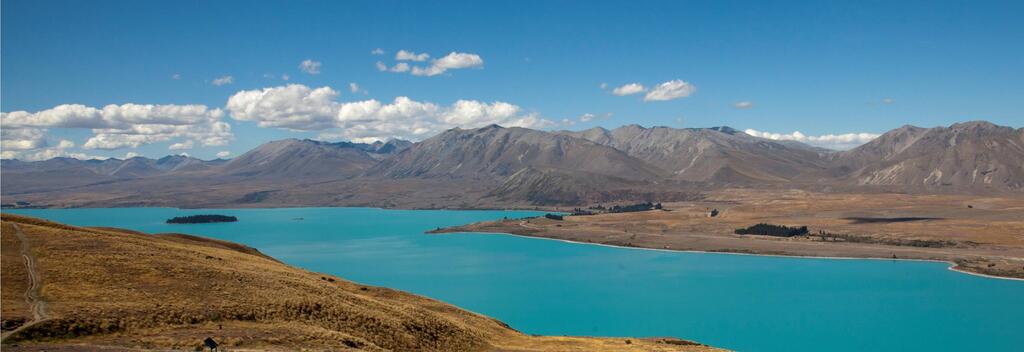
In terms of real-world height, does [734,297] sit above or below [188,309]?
below

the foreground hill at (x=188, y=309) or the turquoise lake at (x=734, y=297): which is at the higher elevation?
the foreground hill at (x=188, y=309)

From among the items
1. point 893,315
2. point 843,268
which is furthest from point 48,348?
point 843,268

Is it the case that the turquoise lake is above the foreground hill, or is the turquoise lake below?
below

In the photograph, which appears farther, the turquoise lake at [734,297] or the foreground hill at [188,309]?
the turquoise lake at [734,297]

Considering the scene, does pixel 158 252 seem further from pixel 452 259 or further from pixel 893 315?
pixel 452 259

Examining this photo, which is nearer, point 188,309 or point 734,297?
point 188,309
